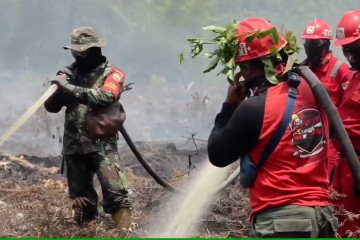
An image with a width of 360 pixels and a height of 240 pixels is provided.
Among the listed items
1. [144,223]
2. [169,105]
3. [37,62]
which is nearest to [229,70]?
[144,223]

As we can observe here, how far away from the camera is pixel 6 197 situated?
7.67m

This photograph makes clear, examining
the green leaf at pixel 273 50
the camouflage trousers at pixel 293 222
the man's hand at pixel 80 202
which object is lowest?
the man's hand at pixel 80 202

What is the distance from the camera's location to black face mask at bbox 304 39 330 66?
5.88 metres

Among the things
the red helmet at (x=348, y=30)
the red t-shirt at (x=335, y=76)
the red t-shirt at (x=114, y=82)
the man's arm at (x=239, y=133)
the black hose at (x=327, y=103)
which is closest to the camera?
the man's arm at (x=239, y=133)

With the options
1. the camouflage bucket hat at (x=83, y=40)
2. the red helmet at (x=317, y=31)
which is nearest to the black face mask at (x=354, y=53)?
the red helmet at (x=317, y=31)

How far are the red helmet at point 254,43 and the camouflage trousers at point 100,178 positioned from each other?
8.85 ft

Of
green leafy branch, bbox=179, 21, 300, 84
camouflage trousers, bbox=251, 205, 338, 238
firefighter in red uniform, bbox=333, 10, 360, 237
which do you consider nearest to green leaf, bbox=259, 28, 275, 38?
green leafy branch, bbox=179, 21, 300, 84

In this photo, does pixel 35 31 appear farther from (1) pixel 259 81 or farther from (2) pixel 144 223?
(1) pixel 259 81

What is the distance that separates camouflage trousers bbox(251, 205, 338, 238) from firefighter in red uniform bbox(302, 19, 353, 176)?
169cm

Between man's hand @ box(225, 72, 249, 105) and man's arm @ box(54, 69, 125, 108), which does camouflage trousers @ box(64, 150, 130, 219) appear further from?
man's hand @ box(225, 72, 249, 105)

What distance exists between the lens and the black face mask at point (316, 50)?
19.3 ft

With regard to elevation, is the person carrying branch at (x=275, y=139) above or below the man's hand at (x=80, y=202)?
above

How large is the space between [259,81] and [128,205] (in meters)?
2.81

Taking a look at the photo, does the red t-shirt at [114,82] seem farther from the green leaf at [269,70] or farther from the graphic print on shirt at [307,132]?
the graphic print on shirt at [307,132]
